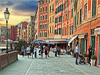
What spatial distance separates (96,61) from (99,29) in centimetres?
289

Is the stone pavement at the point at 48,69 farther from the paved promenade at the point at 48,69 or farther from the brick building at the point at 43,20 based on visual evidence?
the brick building at the point at 43,20

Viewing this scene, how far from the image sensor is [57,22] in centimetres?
4634

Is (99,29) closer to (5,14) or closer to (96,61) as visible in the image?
(96,61)

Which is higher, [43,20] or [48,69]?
[43,20]

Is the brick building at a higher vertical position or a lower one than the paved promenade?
higher

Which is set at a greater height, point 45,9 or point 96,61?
point 45,9

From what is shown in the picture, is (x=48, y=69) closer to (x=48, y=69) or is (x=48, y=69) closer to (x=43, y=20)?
(x=48, y=69)

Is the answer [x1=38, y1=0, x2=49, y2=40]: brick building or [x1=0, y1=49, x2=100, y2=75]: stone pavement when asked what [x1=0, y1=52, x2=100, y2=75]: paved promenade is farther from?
[x1=38, y1=0, x2=49, y2=40]: brick building

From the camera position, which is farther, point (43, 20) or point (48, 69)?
point (43, 20)

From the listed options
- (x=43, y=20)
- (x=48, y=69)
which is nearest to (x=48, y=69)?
(x=48, y=69)

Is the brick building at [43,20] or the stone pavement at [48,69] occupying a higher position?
the brick building at [43,20]

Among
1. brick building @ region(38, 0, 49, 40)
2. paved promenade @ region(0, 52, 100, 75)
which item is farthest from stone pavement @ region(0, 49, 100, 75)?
brick building @ region(38, 0, 49, 40)

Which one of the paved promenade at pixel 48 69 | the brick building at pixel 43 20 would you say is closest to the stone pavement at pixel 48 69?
the paved promenade at pixel 48 69

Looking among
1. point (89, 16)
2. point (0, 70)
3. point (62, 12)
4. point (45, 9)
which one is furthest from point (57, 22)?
point (0, 70)
